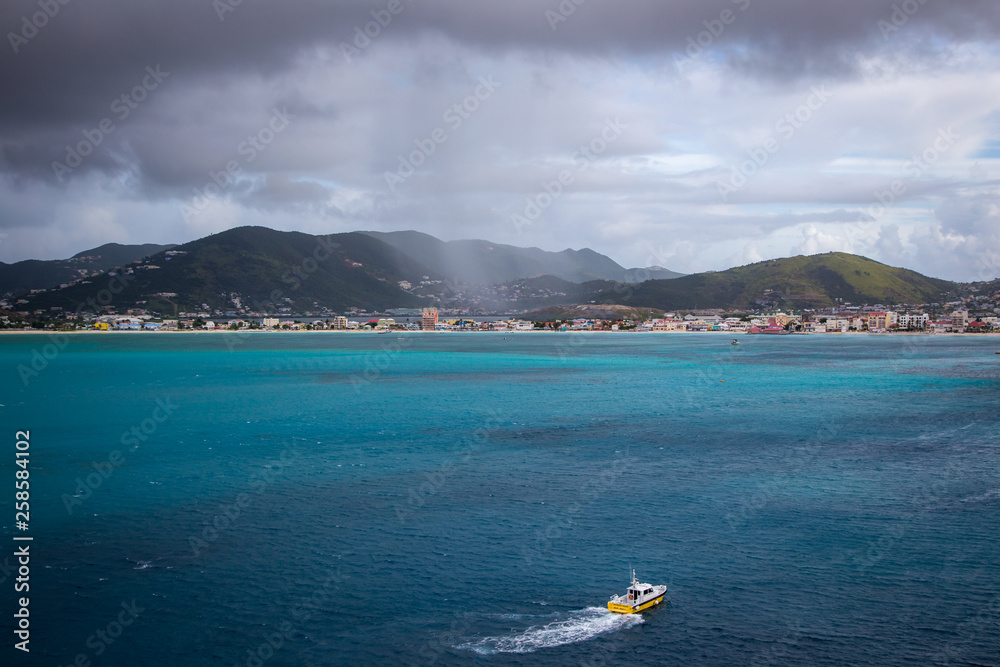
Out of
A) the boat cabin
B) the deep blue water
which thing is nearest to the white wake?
the deep blue water

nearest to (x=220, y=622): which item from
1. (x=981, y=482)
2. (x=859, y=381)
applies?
(x=981, y=482)

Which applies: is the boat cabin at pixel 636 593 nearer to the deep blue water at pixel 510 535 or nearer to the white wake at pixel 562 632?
the white wake at pixel 562 632

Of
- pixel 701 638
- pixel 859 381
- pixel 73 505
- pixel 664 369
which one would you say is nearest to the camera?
pixel 701 638

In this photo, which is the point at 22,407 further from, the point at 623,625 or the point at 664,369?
the point at 664,369

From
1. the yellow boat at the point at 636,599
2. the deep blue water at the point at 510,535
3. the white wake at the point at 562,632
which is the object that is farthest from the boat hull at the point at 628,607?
the deep blue water at the point at 510,535

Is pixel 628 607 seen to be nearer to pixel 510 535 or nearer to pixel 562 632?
pixel 562 632

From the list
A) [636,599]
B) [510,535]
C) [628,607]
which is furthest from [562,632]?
[510,535]

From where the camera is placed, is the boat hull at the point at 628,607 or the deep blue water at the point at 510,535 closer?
the deep blue water at the point at 510,535
